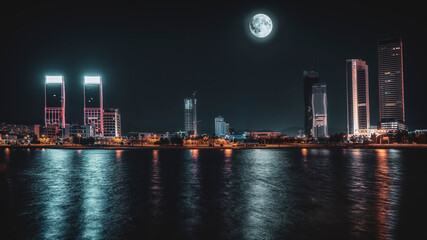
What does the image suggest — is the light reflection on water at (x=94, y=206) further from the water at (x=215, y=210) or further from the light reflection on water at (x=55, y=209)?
the light reflection on water at (x=55, y=209)

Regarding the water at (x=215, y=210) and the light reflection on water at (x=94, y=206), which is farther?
the light reflection on water at (x=94, y=206)

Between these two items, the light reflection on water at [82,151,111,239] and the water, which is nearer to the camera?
the water

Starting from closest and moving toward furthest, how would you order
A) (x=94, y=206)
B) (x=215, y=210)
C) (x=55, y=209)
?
(x=215, y=210), (x=55, y=209), (x=94, y=206)

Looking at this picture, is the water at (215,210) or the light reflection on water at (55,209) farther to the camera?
the light reflection on water at (55,209)

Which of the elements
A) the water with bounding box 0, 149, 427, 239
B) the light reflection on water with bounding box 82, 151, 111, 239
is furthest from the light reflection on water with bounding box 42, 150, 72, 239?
the light reflection on water with bounding box 82, 151, 111, 239

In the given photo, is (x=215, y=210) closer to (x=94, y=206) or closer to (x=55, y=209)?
(x=94, y=206)

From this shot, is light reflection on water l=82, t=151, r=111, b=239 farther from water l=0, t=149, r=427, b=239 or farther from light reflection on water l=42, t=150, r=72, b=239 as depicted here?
light reflection on water l=42, t=150, r=72, b=239

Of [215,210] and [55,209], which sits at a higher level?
[55,209]

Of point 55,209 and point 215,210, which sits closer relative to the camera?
point 215,210

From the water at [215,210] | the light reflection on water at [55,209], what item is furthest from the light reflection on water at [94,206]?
the light reflection on water at [55,209]

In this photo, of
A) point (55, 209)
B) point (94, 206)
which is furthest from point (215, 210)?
point (55, 209)

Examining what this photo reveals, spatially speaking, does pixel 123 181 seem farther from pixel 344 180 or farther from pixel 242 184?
pixel 344 180

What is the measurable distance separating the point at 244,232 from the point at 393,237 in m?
7.85

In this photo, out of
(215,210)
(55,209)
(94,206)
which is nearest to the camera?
(215,210)
